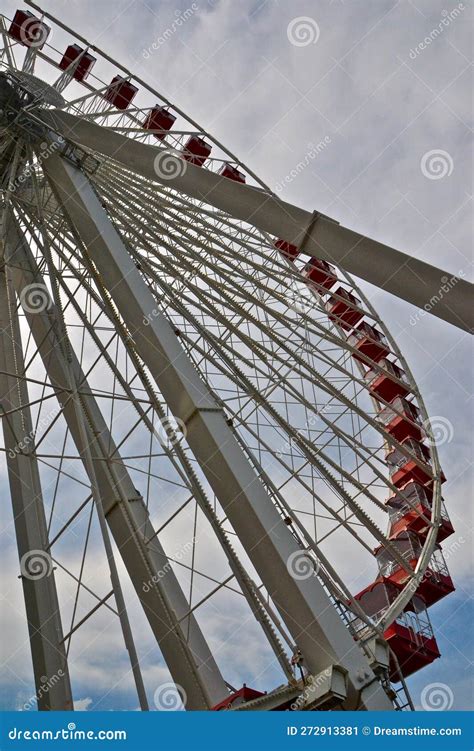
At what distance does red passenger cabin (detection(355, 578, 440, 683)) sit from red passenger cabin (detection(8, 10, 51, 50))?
14.6 metres

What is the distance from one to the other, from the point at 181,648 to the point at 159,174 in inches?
281

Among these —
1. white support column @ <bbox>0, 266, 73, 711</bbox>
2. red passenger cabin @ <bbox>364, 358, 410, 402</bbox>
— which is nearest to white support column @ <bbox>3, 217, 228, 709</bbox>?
white support column @ <bbox>0, 266, 73, 711</bbox>

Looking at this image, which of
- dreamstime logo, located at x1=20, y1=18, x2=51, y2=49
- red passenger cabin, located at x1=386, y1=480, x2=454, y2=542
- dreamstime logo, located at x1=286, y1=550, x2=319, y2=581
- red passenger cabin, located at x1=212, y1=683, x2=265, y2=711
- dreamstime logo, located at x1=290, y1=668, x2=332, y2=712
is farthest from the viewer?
red passenger cabin, located at x1=386, y1=480, x2=454, y2=542

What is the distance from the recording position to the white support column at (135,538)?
42.7 feet

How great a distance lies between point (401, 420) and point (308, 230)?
515 inches

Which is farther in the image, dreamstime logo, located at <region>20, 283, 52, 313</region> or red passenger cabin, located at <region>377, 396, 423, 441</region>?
red passenger cabin, located at <region>377, 396, 423, 441</region>

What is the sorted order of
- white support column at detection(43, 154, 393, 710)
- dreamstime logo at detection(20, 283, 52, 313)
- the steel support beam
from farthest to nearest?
dreamstime logo at detection(20, 283, 52, 313) → the steel support beam → white support column at detection(43, 154, 393, 710)

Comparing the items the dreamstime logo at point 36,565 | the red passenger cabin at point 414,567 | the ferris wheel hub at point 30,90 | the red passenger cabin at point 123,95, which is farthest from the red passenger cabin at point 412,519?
the ferris wheel hub at point 30,90

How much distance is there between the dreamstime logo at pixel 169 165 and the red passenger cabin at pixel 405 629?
1174cm

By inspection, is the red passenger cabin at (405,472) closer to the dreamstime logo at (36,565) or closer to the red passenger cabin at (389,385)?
the red passenger cabin at (389,385)

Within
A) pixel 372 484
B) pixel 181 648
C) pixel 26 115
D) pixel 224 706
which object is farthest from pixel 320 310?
pixel 224 706

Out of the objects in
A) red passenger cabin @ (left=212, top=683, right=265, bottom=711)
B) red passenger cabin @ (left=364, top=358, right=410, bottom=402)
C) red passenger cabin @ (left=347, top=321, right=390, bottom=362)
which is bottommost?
red passenger cabin @ (left=212, top=683, right=265, bottom=711)

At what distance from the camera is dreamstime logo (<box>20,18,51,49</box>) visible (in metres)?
→ 18.5

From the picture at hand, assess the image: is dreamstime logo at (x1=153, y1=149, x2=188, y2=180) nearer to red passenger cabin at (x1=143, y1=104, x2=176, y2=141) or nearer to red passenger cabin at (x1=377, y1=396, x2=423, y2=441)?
red passenger cabin at (x1=143, y1=104, x2=176, y2=141)
